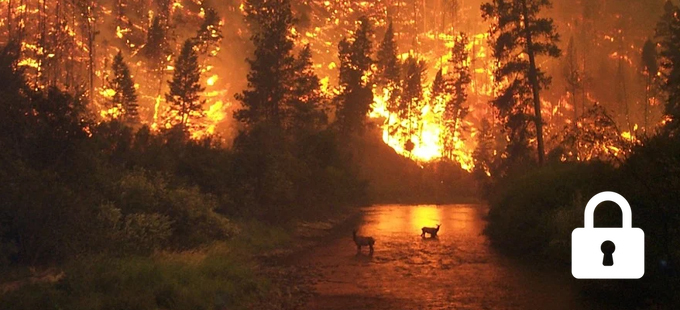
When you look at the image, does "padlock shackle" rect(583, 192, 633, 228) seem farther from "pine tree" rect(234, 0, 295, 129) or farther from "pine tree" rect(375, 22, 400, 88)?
"pine tree" rect(375, 22, 400, 88)

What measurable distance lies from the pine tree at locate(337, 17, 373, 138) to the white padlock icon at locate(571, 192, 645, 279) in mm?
57872

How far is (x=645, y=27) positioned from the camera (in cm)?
12244

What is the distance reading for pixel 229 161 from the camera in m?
33.1

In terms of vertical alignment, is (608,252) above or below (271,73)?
below

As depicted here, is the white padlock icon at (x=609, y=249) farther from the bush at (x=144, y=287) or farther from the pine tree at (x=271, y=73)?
the pine tree at (x=271, y=73)

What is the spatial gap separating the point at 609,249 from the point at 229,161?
22.1 metres

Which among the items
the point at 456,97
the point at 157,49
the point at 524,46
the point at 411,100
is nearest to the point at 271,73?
the point at 524,46

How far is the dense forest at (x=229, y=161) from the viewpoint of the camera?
45.6 ft

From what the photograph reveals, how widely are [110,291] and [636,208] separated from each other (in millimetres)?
13193

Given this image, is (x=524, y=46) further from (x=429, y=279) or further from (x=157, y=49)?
(x=157, y=49)

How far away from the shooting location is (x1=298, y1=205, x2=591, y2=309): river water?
16406 millimetres

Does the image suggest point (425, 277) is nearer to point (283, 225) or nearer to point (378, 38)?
point (283, 225)

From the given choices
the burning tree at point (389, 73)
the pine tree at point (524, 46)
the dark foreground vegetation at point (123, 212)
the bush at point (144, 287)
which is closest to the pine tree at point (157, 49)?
the burning tree at point (389, 73)

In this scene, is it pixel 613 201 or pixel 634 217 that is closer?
pixel 634 217
